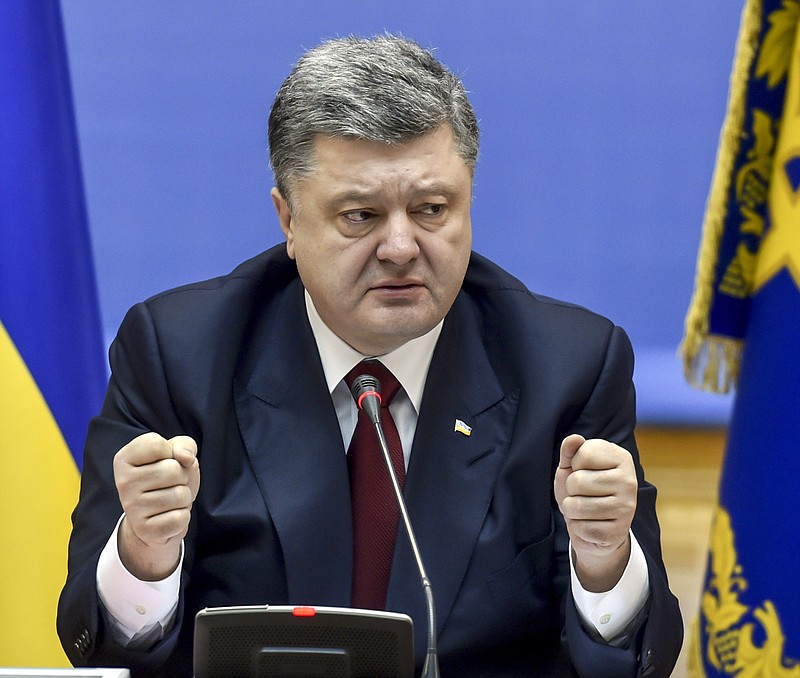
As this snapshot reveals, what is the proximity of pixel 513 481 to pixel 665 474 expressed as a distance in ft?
8.55

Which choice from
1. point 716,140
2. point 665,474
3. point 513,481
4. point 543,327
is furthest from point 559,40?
point 513,481

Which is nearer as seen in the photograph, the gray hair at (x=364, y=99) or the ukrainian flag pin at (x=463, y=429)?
the gray hair at (x=364, y=99)

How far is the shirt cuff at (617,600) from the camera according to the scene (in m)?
1.75

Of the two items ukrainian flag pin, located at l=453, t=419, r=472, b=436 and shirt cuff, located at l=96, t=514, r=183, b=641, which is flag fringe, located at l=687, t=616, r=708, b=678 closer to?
ukrainian flag pin, located at l=453, t=419, r=472, b=436

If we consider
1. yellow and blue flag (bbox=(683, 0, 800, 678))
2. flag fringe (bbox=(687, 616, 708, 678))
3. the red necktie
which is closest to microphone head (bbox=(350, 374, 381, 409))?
the red necktie

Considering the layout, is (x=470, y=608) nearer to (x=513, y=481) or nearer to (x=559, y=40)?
(x=513, y=481)

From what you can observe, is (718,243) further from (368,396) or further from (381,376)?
(368,396)

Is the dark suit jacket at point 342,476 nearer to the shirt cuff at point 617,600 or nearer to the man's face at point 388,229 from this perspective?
the shirt cuff at point 617,600

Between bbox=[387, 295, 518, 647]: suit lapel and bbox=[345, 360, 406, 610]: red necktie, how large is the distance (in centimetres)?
4

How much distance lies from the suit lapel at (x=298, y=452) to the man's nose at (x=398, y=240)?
0.97 feet

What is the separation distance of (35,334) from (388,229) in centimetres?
105

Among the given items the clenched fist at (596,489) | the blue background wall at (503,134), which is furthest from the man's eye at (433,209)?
the blue background wall at (503,134)

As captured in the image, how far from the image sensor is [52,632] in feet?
8.41

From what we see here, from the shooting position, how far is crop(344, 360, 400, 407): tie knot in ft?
6.68
